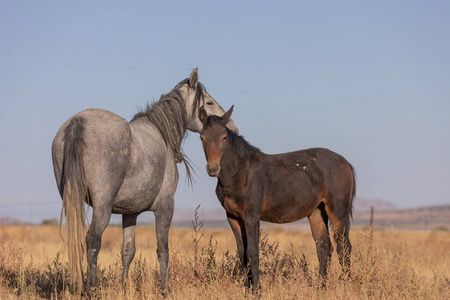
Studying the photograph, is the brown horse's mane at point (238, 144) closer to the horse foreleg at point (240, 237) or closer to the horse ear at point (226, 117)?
the horse ear at point (226, 117)

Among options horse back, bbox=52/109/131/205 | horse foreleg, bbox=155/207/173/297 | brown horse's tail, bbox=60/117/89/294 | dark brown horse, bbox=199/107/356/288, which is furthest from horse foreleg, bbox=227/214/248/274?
brown horse's tail, bbox=60/117/89/294

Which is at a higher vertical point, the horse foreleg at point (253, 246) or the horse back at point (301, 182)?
the horse back at point (301, 182)

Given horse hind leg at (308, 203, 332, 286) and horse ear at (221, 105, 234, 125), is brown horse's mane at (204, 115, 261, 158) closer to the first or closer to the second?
horse ear at (221, 105, 234, 125)

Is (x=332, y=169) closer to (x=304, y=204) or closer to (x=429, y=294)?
(x=304, y=204)

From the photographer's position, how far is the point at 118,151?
6.39 meters

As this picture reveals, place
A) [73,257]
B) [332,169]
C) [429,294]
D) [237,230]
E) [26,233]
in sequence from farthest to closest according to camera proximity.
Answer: [26,233], [332,169], [237,230], [429,294], [73,257]

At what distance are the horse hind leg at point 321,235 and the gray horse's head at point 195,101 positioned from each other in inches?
77.3

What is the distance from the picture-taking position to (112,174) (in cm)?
627

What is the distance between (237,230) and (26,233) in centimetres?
1835

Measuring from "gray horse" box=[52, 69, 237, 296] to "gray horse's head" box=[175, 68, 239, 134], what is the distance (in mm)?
479

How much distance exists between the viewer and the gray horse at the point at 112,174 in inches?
240

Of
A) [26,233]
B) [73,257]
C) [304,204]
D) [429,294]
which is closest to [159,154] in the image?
[73,257]

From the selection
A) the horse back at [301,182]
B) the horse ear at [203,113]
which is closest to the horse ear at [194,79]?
the horse ear at [203,113]

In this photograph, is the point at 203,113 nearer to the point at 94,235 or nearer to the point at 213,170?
the point at 213,170
